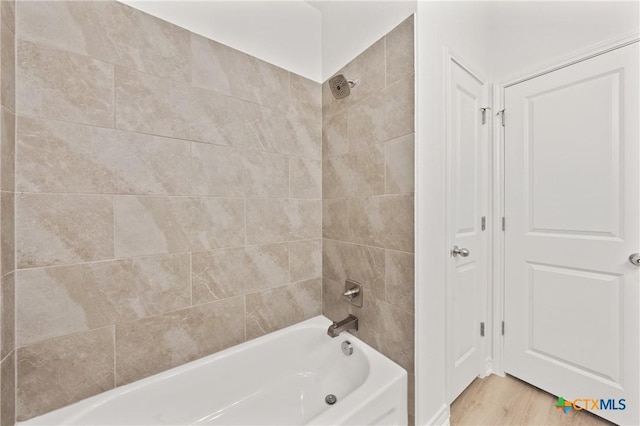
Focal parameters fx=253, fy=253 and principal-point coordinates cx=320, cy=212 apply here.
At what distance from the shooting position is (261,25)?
1.47 meters

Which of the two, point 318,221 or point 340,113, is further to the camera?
point 318,221

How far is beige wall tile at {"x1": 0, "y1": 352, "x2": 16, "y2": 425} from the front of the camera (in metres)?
0.81

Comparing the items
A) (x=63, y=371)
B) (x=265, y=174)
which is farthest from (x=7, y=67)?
(x=63, y=371)

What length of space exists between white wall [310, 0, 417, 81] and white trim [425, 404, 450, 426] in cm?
191

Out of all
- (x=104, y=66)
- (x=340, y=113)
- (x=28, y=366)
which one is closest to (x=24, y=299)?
(x=28, y=366)

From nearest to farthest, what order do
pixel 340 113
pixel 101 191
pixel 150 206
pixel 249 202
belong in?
pixel 101 191, pixel 150 206, pixel 249 202, pixel 340 113

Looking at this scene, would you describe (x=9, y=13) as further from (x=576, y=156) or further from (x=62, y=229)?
(x=576, y=156)

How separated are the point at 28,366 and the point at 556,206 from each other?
2584 millimetres

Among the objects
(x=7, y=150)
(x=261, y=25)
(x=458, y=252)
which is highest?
(x=261, y=25)

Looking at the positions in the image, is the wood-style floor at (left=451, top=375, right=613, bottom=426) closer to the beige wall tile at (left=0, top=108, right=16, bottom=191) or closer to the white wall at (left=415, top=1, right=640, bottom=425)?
the white wall at (left=415, top=1, right=640, bottom=425)

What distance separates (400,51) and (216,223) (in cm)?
123

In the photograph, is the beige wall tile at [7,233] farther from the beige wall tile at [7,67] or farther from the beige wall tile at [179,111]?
the beige wall tile at [179,111]

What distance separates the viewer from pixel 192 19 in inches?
49.2

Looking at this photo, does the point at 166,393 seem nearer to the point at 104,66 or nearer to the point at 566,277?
the point at 104,66
